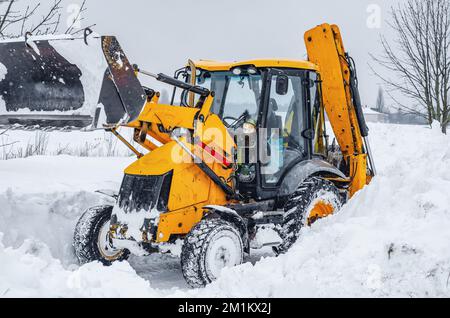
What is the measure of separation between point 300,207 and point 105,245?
2205 mm

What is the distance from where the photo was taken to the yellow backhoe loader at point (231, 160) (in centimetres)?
550

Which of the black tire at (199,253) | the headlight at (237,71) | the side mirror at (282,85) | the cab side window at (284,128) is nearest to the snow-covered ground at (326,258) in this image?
the black tire at (199,253)

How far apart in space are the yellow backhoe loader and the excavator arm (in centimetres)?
1

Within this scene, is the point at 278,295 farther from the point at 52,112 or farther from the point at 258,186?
the point at 52,112

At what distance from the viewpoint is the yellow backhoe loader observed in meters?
5.50

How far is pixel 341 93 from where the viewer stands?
291 inches

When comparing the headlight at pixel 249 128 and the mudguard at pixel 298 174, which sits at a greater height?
the headlight at pixel 249 128

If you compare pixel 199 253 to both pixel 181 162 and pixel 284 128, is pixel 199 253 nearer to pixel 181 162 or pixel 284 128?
pixel 181 162

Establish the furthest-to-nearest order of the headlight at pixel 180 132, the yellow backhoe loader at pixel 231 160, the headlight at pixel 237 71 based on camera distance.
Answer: the headlight at pixel 237 71 < the headlight at pixel 180 132 < the yellow backhoe loader at pixel 231 160

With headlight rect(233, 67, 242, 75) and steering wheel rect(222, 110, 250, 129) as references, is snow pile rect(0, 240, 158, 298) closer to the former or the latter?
steering wheel rect(222, 110, 250, 129)

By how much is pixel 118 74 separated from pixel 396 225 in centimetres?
281

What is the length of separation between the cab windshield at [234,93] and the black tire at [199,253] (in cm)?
156

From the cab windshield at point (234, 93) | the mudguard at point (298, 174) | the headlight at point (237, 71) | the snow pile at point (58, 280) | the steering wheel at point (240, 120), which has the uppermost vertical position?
the headlight at point (237, 71)

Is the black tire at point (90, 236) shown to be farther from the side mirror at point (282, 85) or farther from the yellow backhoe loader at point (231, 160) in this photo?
the side mirror at point (282, 85)
